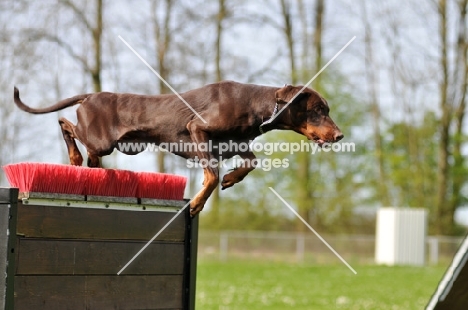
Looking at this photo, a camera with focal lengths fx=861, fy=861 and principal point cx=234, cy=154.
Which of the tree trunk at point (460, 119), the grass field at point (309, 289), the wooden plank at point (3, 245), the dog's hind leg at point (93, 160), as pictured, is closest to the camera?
the wooden plank at point (3, 245)

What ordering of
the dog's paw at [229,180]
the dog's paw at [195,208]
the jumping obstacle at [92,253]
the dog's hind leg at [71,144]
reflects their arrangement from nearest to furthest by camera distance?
1. the jumping obstacle at [92,253]
2. the dog's paw at [229,180]
3. the dog's paw at [195,208]
4. the dog's hind leg at [71,144]

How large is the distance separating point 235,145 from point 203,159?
0.18 m

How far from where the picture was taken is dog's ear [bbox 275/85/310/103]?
3959 mm

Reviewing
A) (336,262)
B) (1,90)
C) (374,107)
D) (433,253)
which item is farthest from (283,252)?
(1,90)

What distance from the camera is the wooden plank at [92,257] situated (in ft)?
13.2

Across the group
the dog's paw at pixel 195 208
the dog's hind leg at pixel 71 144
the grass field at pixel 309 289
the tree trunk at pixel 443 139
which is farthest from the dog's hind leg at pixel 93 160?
the tree trunk at pixel 443 139

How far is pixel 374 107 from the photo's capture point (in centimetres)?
3234

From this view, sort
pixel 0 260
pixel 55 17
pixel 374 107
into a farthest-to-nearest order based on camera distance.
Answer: pixel 374 107 < pixel 55 17 < pixel 0 260


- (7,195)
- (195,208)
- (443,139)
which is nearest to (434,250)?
(443,139)

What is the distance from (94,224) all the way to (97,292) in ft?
1.11

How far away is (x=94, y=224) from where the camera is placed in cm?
428

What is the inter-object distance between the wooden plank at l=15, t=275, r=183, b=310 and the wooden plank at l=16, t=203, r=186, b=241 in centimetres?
21

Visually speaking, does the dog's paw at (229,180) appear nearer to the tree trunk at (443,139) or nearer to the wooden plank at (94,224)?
the wooden plank at (94,224)

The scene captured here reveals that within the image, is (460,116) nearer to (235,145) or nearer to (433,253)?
(433,253)
